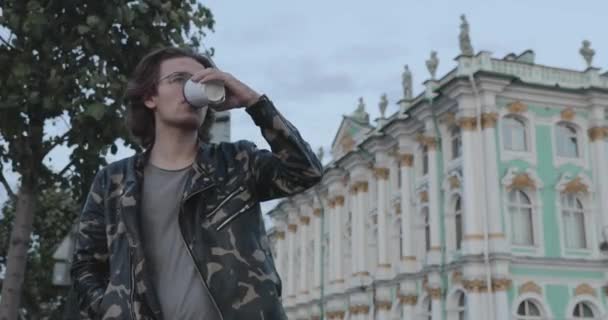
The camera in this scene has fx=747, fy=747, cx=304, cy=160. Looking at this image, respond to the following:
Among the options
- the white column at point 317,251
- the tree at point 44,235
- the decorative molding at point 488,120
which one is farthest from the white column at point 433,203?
the tree at point 44,235

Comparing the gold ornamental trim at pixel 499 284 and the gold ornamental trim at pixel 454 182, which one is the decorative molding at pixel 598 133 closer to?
the gold ornamental trim at pixel 454 182

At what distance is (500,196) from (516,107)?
3217 mm

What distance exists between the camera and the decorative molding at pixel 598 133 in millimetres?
26547

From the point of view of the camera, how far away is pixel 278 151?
226cm

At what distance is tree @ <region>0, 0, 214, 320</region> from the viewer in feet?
22.5

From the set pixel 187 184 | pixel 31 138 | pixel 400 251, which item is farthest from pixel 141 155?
pixel 400 251

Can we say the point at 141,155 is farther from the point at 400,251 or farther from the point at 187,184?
the point at 400,251

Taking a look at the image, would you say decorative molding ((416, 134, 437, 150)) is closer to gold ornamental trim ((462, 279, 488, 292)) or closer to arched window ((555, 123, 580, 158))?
arched window ((555, 123, 580, 158))

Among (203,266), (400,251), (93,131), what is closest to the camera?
(203,266)

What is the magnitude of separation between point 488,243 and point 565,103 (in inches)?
243

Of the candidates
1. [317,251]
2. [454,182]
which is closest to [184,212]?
[454,182]

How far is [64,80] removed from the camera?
22.4ft

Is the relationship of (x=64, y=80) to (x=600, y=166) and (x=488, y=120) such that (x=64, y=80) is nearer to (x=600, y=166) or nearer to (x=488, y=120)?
(x=488, y=120)

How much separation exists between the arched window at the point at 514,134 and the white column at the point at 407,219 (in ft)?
15.2
